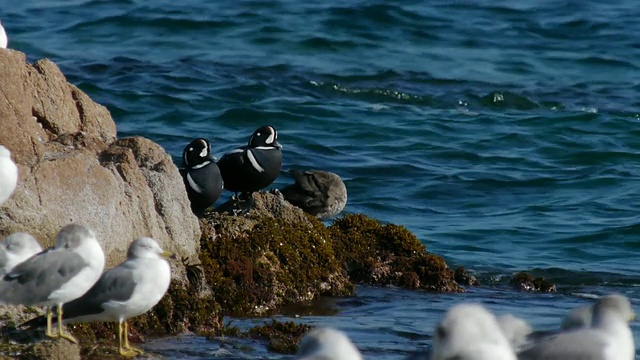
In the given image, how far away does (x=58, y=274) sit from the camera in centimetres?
771

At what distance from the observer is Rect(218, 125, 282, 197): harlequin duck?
516 inches

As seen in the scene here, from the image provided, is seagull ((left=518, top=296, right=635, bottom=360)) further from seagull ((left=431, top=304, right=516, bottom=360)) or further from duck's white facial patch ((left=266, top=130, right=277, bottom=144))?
duck's white facial patch ((left=266, top=130, right=277, bottom=144))

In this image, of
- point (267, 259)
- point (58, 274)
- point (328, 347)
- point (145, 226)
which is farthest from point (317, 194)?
point (328, 347)

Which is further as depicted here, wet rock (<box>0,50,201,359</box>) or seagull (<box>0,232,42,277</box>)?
wet rock (<box>0,50,201,359</box>)

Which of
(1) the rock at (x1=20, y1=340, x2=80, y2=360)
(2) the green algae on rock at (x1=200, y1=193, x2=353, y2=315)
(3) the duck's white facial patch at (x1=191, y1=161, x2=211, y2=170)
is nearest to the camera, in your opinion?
(1) the rock at (x1=20, y1=340, x2=80, y2=360)

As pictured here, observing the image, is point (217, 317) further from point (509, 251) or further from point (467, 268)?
point (509, 251)

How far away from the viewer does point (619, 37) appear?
27328 mm

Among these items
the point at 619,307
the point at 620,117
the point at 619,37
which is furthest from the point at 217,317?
the point at 619,37

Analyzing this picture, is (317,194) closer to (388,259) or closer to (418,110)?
(388,259)

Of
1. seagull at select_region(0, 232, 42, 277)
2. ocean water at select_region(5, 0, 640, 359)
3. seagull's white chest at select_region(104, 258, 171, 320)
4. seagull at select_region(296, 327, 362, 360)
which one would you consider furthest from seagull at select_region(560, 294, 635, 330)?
seagull at select_region(0, 232, 42, 277)

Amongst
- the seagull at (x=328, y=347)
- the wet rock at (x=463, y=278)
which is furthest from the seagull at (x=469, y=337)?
the wet rock at (x=463, y=278)

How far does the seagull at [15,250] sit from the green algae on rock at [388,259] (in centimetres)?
440

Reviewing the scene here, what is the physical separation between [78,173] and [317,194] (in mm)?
4869

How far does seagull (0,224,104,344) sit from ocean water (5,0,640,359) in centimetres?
114
